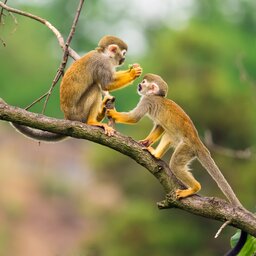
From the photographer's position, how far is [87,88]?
698 centimetres

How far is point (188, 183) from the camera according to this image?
6355 mm

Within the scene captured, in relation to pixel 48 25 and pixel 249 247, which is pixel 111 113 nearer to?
pixel 48 25

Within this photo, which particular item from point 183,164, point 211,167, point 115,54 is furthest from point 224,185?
point 115,54

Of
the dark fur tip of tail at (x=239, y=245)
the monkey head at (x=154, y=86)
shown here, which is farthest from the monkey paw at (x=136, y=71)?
the dark fur tip of tail at (x=239, y=245)

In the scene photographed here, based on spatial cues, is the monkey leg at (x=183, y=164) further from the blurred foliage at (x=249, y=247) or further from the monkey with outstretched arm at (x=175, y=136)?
the blurred foliage at (x=249, y=247)

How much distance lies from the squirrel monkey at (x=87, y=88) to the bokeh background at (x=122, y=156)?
594mm

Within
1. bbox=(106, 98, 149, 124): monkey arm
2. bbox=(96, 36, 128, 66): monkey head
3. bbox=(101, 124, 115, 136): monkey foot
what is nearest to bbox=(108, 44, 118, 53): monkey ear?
bbox=(96, 36, 128, 66): monkey head

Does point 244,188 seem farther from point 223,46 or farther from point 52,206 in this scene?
point 223,46

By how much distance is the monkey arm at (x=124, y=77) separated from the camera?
673 centimetres

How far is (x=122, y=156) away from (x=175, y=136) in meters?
17.8

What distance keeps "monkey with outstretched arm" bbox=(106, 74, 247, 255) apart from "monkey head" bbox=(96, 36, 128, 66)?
358 mm

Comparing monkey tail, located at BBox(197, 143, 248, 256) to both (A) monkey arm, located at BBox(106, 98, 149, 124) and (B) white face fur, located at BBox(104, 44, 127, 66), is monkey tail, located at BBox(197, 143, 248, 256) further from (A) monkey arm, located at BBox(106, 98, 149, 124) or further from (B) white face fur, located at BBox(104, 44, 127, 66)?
(B) white face fur, located at BBox(104, 44, 127, 66)

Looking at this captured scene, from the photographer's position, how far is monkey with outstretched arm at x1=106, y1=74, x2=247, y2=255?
6441 mm

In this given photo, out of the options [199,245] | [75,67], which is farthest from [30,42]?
[75,67]
